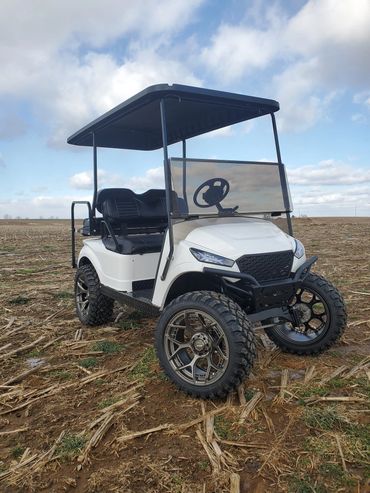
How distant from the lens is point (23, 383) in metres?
4.08

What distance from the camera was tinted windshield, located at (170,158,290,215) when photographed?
4.20 meters

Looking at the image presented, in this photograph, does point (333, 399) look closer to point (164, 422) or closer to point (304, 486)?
point (304, 486)

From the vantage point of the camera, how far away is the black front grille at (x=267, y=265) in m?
3.74

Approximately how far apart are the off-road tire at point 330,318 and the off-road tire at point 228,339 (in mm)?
1238

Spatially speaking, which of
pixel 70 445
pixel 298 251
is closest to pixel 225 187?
pixel 298 251

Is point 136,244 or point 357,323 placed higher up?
point 136,244

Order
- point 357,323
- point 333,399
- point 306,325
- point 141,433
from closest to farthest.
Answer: point 141,433
point 333,399
point 306,325
point 357,323

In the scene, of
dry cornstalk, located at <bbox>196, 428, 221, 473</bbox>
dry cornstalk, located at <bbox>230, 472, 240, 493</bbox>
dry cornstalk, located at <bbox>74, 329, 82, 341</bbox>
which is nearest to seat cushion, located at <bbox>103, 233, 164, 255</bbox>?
dry cornstalk, located at <bbox>74, 329, 82, 341</bbox>

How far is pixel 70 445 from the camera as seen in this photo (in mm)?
2926

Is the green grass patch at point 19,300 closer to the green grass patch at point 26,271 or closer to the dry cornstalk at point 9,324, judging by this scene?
the dry cornstalk at point 9,324

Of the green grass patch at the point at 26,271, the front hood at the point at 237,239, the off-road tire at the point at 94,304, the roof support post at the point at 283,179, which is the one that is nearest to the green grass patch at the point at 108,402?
the front hood at the point at 237,239

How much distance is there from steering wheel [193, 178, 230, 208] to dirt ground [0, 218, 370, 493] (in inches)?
68.8

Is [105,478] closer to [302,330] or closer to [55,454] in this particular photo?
[55,454]

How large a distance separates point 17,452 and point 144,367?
1562 millimetres
